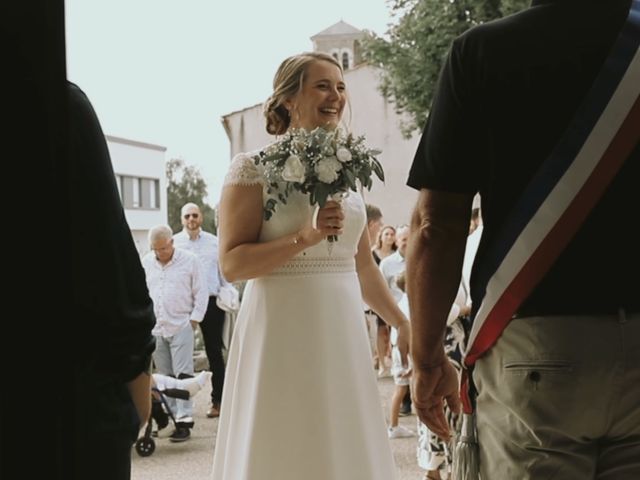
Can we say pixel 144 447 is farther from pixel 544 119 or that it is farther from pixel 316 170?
pixel 544 119

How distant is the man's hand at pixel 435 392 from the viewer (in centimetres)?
260

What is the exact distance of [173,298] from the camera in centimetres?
943

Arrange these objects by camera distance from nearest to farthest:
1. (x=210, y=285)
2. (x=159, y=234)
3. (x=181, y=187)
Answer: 1. (x=159, y=234)
2. (x=210, y=285)
3. (x=181, y=187)

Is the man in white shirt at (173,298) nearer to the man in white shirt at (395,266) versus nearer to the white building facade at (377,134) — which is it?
the man in white shirt at (395,266)

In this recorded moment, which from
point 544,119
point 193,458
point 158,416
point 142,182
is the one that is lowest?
point 193,458

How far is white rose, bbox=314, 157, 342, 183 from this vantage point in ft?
12.9

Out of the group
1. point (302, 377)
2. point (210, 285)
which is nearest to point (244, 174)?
point (302, 377)

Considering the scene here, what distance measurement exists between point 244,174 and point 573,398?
6.75 feet

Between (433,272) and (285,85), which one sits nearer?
(433,272)

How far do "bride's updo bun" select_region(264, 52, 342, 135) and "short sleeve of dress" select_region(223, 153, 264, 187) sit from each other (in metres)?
0.29

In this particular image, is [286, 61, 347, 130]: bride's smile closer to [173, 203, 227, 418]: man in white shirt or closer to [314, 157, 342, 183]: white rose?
[314, 157, 342, 183]: white rose

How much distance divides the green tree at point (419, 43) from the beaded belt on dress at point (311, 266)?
18953 mm

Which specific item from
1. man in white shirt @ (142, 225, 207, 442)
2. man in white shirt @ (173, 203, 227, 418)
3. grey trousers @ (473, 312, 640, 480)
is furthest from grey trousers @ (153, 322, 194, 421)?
grey trousers @ (473, 312, 640, 480)

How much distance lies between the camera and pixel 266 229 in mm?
4000
